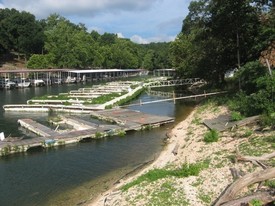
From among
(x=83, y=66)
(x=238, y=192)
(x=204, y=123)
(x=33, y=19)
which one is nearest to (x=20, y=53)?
(x=33, y=19)

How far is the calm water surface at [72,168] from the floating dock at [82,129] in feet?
2.48

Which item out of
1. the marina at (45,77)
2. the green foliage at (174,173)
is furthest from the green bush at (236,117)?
the marina at (45,77)

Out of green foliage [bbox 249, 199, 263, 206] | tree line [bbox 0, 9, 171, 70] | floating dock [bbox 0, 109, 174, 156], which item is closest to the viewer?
green foliage [bbox 249, 199, 263, 206]

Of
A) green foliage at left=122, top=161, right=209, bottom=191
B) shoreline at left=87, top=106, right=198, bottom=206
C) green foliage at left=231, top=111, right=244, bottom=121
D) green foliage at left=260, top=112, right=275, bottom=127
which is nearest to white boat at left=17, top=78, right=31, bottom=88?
shoreline at left=87, top=106, right=198, bottom=206

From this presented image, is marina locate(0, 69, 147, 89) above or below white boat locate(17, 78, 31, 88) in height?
above

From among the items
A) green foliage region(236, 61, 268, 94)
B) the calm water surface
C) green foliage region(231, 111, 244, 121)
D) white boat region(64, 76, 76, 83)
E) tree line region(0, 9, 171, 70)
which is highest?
tree line region(0, 9, 171, 70)

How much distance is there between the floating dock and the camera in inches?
1019

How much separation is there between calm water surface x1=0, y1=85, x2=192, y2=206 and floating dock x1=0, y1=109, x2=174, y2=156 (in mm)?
757

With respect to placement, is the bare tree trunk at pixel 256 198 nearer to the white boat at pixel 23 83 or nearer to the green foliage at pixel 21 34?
the white boat at pixel 23 83

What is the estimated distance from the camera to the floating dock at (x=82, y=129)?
84.9 ft

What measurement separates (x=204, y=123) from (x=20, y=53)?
99.9 m

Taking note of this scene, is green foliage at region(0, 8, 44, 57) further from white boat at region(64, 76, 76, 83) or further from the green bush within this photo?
the green bush

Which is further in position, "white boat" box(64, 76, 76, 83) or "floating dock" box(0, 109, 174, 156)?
"white boat" box(64, 76, 76, 83)

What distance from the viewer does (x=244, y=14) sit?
3612 centimetres
